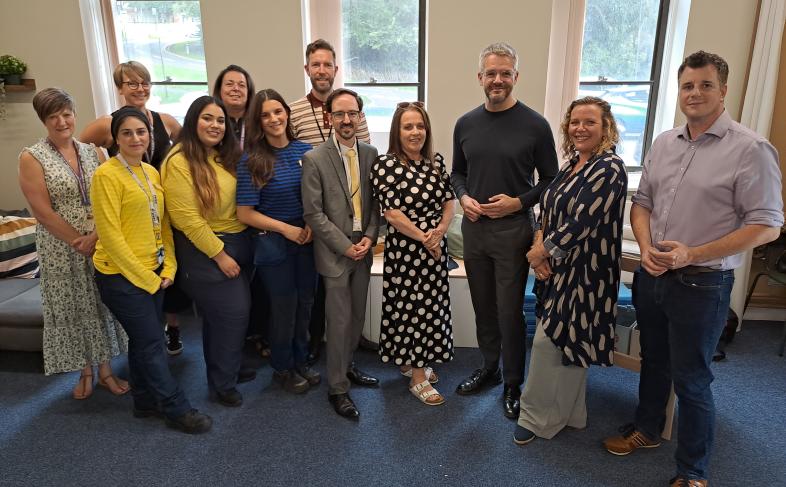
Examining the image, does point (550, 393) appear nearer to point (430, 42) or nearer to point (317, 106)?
point (317, 106)

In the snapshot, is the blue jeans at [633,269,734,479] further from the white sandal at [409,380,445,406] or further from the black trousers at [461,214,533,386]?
the white sandal at [409,380,445,406]

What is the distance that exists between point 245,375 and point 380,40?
103 inches

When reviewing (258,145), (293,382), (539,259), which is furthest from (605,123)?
(293,382)

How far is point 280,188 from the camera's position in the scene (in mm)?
2445

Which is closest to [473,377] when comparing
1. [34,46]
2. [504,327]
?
[504,327]

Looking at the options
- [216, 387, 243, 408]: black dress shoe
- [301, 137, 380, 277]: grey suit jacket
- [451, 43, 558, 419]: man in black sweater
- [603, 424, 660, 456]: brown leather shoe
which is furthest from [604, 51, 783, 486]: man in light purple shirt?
[216, 387, 243, 408]: black dress shoe

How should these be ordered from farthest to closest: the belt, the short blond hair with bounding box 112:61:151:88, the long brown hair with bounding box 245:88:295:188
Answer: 1. the short blond hair with bounding box 112:61:151:88
2. the long brown hair with bounding box 245:88:295:188
3. the belt

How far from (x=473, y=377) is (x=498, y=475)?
69cm

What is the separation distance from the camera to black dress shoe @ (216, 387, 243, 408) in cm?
271

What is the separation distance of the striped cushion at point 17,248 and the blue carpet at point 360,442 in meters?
1.00

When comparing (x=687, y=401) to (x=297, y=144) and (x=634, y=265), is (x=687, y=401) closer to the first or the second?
(x=634, y=265)

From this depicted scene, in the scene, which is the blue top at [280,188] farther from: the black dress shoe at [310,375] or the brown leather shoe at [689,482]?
the brown leather shoe at [689,482]

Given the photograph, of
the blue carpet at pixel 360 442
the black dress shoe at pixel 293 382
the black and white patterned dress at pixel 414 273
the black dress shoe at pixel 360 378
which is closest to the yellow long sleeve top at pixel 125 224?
the blue carpet at pixel 360 442

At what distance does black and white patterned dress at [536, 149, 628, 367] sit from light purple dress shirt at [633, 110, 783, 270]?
0.56 ft
